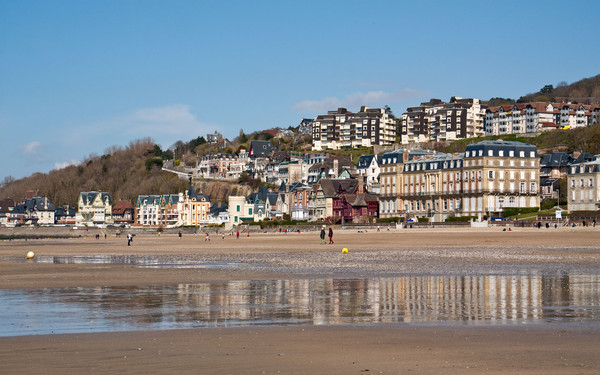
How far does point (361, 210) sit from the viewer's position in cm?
11150

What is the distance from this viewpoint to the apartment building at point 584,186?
86562mm

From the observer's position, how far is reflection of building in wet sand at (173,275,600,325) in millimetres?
14602

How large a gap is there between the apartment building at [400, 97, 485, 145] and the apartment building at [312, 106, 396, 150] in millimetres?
5594

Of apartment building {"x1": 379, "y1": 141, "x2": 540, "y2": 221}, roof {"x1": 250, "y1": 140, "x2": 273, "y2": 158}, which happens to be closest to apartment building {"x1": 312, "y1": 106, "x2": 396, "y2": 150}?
roof {"x1": 250, "y1": 140, "x2": 273, "y2": 158}

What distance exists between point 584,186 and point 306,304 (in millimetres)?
78970

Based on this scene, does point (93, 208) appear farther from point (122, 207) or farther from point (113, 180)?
point (113, 180)

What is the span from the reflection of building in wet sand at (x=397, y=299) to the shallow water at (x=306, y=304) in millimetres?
20

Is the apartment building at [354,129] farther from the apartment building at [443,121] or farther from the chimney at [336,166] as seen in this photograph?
the chimney at [336,166]

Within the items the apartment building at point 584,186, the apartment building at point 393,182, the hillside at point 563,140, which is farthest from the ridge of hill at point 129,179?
the apartment building at point 584,186

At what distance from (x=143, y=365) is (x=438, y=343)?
444cm

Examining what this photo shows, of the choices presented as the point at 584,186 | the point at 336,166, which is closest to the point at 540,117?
the point at 336,166

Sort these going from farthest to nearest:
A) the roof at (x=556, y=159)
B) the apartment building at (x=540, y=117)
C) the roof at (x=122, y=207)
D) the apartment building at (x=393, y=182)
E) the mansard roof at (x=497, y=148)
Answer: the roof at (x=122, y=207)
the apartment building at (x=540, y=117)
the apartment building at (x=393, y=182)
the roof at (x=556, y=159)
the mansard roof at (x=497, y=148)

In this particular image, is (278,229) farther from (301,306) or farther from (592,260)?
(301,306)

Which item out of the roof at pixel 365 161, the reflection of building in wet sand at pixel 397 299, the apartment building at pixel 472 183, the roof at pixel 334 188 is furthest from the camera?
the roof at pixel 365 161
